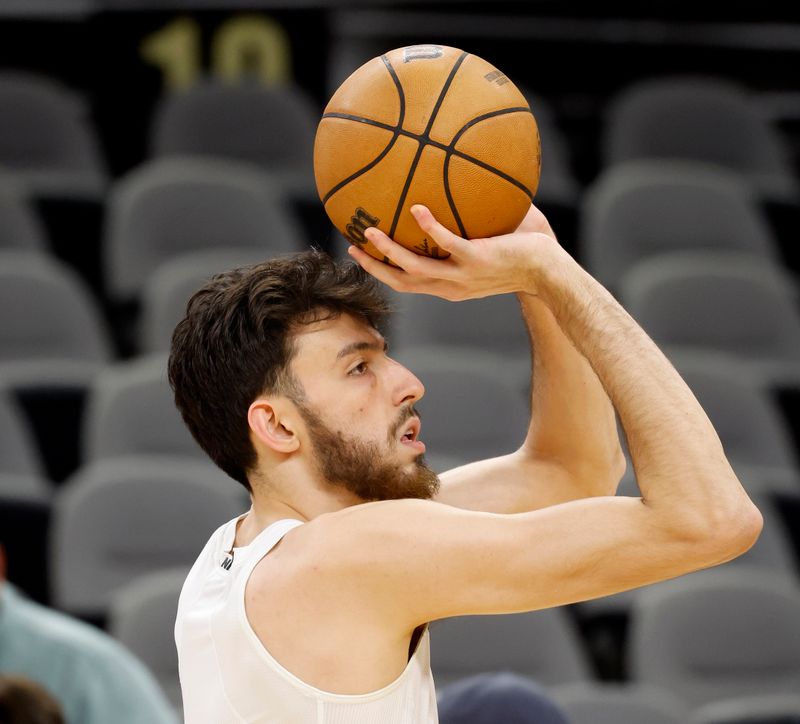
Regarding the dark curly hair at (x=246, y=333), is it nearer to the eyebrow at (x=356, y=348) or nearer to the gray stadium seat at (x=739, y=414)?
the eyebrow at (x=356, y=348)

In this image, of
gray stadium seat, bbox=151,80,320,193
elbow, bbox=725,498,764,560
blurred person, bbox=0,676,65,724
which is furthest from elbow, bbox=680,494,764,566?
gray stadium seat, bbox=151,80,320,193

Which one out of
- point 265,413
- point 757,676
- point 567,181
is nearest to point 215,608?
point 265,413

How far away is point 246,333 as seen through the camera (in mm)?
2641

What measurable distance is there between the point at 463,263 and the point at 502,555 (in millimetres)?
495

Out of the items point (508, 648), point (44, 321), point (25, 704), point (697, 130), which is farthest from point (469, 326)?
point (25, 704)

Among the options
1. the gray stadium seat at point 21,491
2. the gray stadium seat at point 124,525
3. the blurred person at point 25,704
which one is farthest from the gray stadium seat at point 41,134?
the blurred person at point 25,704

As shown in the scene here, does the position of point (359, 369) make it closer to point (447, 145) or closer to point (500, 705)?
point (447, 145)

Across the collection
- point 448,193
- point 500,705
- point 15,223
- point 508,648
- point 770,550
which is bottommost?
point 770,550

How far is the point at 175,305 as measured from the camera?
240 inches

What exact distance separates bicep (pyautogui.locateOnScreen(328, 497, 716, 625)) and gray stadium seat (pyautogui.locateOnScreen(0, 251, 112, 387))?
3793 mm

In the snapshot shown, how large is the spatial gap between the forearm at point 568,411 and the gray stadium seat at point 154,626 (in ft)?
6.58

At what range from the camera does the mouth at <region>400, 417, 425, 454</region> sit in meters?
2.62

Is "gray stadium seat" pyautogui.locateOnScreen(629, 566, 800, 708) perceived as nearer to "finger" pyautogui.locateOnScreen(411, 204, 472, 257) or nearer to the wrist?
the wrist

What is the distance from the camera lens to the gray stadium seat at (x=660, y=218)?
6.98m
